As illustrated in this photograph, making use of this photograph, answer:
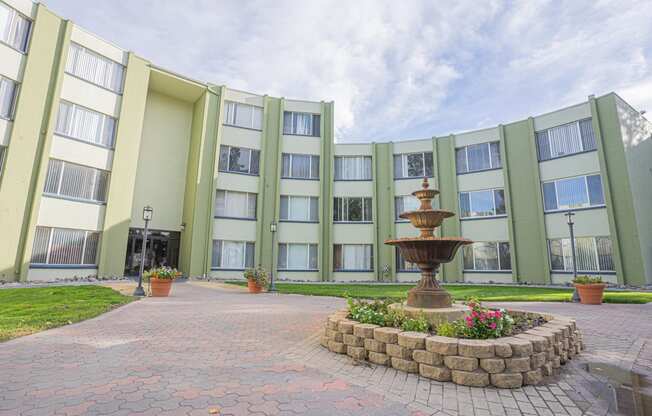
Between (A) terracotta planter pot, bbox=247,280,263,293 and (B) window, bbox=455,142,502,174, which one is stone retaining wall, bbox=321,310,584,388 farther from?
(B) window, bbox=455,142,502,174

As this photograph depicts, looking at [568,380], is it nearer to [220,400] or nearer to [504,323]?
[504,323]

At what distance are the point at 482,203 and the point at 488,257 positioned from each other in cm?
377

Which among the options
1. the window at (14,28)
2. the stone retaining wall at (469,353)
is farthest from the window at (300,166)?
the stone retaining wall at (469,353)

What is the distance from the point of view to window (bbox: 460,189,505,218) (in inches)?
905

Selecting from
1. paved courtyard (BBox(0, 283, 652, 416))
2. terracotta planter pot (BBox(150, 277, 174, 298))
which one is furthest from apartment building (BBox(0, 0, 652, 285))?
paved courtyard (BBox(0, 283, 652, 416))

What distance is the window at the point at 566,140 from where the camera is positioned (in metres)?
20.0

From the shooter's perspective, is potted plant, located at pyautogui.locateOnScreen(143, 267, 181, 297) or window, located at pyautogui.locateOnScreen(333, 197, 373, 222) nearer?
potted plant, located at pyautogui.locateOnScreen(143, 267, 181, 297)

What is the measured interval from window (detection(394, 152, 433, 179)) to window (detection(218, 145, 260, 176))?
35.6 feet

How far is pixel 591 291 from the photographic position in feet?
37.9

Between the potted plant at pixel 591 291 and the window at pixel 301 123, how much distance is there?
768 inches

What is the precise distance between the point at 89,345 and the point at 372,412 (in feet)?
16.1

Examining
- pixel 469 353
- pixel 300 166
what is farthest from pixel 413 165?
pixel 469 353

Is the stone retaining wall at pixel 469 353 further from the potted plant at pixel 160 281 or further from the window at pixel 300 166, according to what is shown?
the window at pixel 300 166

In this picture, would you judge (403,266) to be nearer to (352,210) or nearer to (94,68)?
(352,210)
